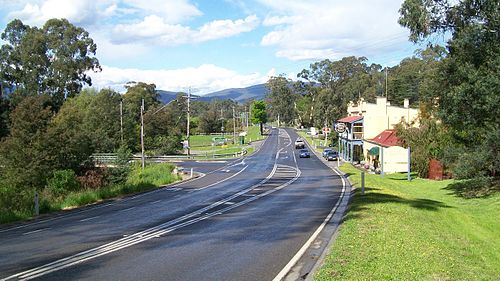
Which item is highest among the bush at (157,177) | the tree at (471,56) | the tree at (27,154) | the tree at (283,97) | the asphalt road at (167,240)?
the tree at (283,97)

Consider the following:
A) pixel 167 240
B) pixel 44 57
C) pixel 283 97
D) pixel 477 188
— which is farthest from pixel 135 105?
pixel 167 240

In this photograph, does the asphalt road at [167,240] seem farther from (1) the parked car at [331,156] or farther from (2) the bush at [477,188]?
(1) the parked car at [331,156]

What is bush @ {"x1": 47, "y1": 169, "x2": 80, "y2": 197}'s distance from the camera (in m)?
31.9

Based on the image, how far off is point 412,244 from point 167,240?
20.9 feet

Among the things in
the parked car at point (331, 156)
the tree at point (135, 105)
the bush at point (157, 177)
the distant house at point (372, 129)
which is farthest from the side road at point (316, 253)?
the tree at point (135, 105)

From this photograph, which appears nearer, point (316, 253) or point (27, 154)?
point (316, 253)

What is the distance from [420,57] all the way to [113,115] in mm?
88064

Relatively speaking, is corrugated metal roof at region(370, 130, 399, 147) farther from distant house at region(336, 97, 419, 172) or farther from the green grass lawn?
the green grass lawn

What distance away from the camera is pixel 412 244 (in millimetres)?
11594

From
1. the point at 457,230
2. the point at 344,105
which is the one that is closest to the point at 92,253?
the point at 457,230

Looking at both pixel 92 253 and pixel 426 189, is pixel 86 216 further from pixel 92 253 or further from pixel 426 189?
pixel 426 189

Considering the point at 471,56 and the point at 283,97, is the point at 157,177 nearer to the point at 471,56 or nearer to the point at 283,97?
the point at 471,56

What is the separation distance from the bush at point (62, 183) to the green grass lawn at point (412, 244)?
19.6m

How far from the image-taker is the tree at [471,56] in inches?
966
